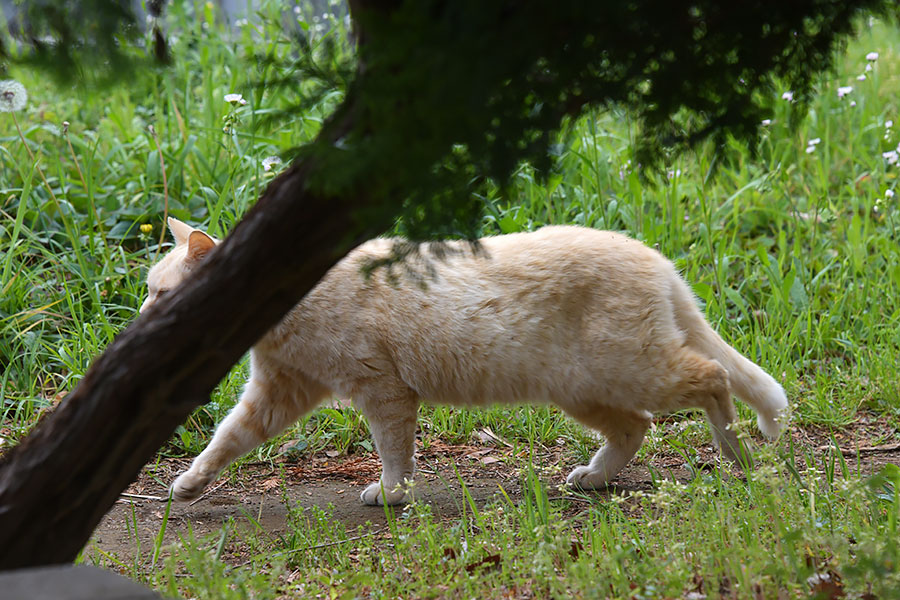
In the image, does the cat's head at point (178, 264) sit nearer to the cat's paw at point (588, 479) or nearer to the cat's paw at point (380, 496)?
the cat's paw at point (380, 496)

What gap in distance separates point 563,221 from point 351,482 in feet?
7.08

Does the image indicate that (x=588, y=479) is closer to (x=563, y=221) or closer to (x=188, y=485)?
(x=188, y=485)

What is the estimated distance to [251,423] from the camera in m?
3.73

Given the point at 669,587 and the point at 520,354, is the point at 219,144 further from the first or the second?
the point at 669,587

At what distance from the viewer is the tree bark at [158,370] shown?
6.17 feet

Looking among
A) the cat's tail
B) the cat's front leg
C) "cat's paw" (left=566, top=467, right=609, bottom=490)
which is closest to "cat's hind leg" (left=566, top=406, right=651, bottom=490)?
"cat's paw" (left=566, top=467, right=609, bottom=490)

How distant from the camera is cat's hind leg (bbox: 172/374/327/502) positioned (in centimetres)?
360

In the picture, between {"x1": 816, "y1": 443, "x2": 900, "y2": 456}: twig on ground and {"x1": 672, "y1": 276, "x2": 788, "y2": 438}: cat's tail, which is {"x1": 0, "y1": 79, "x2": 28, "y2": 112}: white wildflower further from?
{"x1": 816, "y1": 443, "x2": 900, "y2": 456}: twig on ground

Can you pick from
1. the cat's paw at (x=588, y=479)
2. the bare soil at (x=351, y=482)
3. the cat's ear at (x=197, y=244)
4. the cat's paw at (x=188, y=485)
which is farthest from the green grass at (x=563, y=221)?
the cat's ear at (x=197, y=244)

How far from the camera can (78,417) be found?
1.98 meters

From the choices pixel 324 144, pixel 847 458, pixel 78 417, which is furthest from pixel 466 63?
pixel 847 458

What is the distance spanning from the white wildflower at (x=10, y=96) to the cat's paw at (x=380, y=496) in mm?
2573

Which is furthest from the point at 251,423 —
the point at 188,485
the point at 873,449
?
the point at 873,449

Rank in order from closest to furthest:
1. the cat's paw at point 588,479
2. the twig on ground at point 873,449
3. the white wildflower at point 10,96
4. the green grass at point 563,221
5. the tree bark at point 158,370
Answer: the tree bark at point 158,370
the green grass at point 563,221
the cat's paw at point 588,479
the twig on ground at point 873,449
the white wildflower at point 10,96
